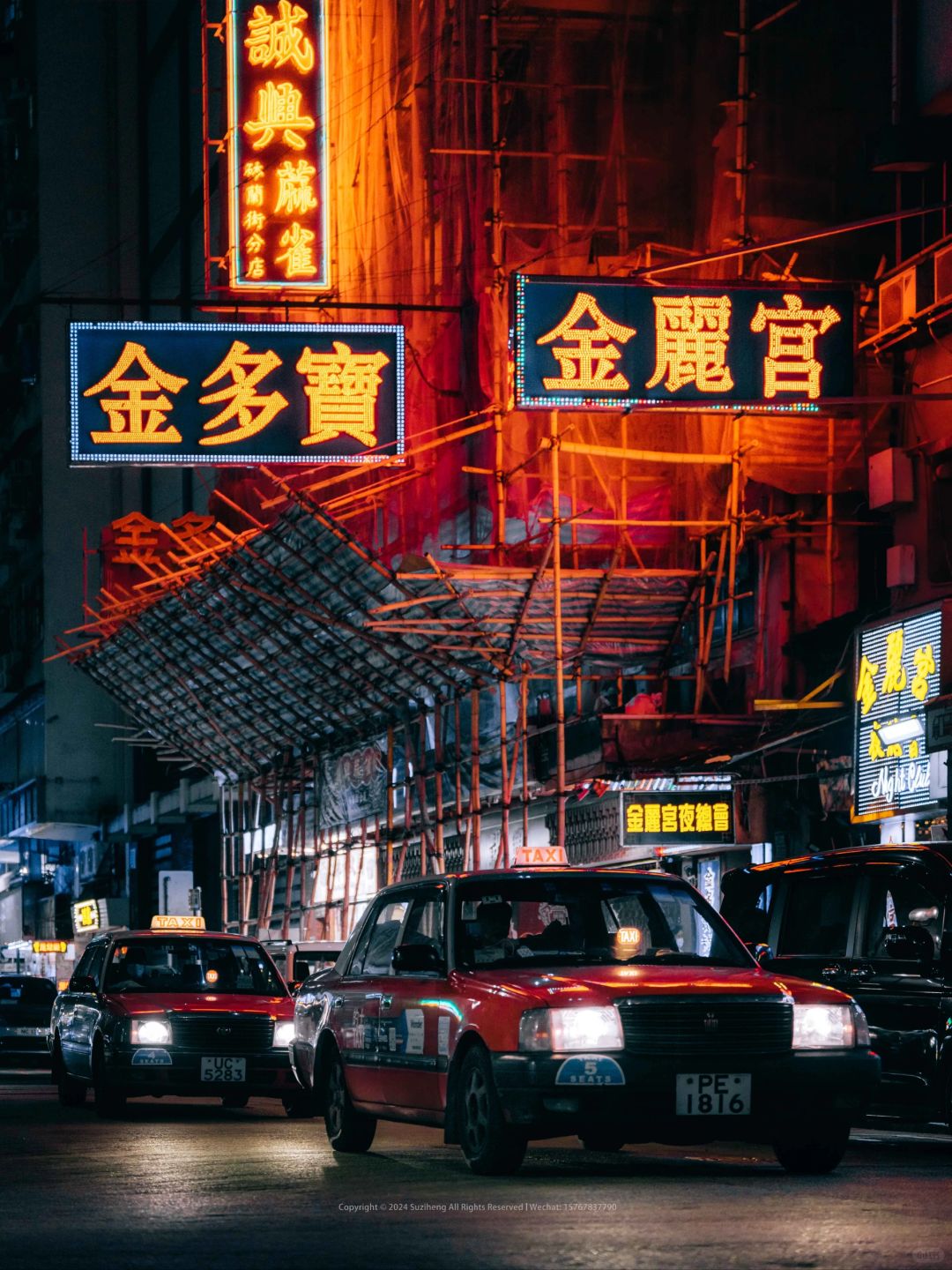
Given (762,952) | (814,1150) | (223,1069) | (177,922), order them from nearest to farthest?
1. (814,1150)
2. (762,952)
3. (223,1069)
4. (177,922)

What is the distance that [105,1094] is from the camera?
18.3 meters

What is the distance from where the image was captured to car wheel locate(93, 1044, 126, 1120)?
59.7 feet

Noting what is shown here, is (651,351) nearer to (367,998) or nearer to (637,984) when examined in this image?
(367,998)

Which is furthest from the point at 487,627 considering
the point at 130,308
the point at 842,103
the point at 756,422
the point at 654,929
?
the point at 130,308

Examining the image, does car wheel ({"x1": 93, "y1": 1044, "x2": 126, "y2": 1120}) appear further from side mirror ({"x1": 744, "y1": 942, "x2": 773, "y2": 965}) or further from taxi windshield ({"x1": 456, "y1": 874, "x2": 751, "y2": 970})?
taxi windshield ({"x1": 456, "y1": 874, "x2": 751, "y2": 970})

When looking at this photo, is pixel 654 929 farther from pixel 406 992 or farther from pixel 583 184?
pixel 583 184

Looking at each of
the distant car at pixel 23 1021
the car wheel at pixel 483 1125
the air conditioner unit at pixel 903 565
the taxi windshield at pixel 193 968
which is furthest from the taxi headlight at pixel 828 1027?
the distant car at pixel 23 1021

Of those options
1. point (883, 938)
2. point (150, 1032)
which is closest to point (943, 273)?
point (883, 938)

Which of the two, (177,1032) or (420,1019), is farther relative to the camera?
(177,1032)

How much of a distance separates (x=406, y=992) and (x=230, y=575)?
21452 mm

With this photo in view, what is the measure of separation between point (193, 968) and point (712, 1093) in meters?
9.86

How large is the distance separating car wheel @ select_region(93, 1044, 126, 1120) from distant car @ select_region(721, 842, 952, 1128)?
5.64m

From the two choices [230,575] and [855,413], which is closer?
[855,413]

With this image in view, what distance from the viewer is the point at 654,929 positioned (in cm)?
1236
